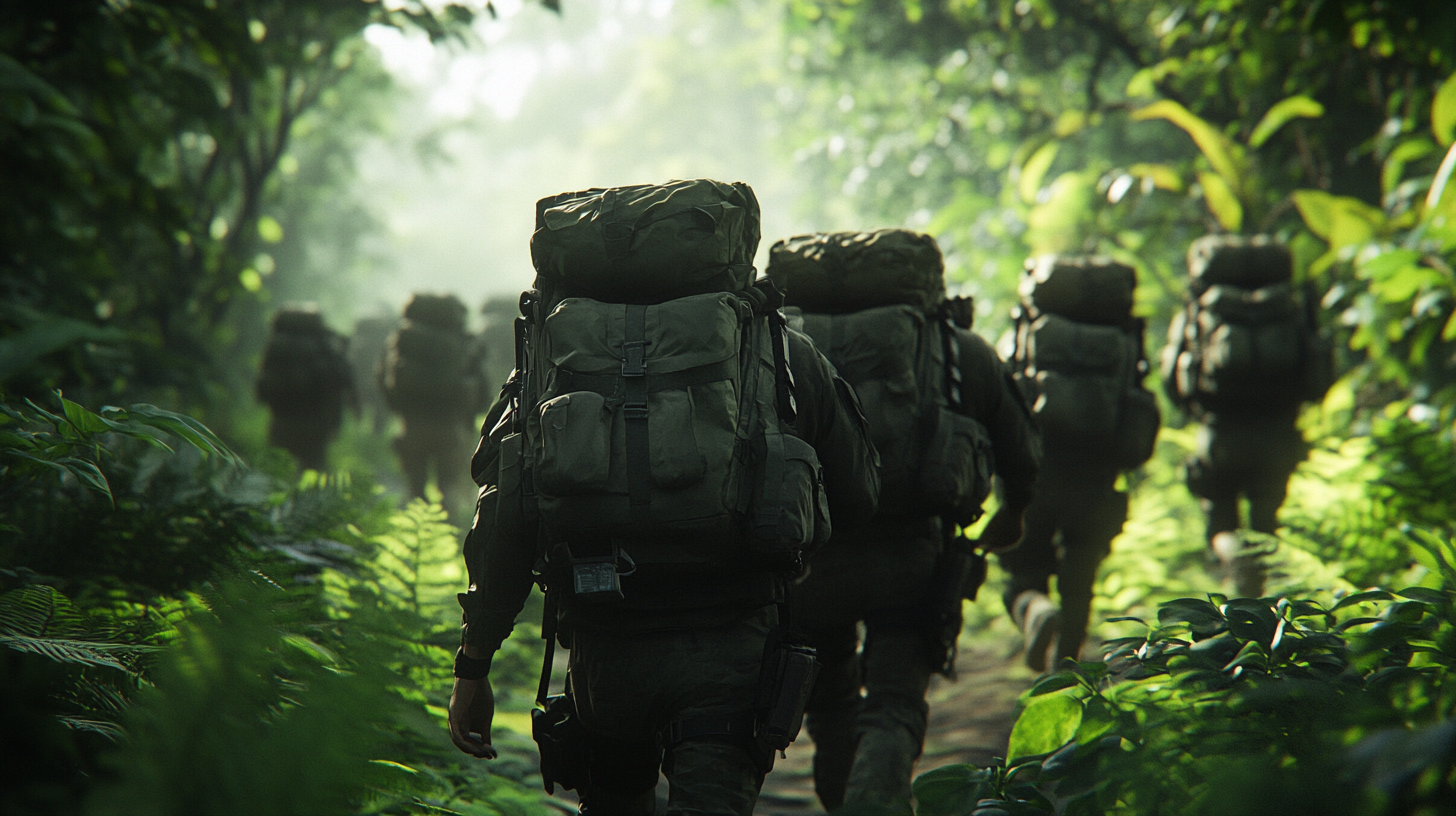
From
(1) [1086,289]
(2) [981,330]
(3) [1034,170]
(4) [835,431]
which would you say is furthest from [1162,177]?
(4) [835,431]

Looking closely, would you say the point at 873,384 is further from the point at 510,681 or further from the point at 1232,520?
the point at 1232,520

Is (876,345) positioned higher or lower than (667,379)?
higher

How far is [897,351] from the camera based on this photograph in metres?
3.64

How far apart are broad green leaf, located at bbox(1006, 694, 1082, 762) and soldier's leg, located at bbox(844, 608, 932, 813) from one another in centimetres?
77

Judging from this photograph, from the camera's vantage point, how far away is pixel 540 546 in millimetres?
2641

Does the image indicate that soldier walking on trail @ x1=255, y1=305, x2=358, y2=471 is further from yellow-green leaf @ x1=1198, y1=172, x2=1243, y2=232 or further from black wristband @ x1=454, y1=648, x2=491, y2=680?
yellow-green leaf @ x1=1198, y1=172, x2=1243, y2=232

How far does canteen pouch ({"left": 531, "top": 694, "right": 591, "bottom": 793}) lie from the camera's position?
2832 mm

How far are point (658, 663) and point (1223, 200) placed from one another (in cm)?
926

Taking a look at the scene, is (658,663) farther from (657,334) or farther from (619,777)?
(657,334)

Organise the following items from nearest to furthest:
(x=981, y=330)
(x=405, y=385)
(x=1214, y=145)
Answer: (x=405, y=385), (x=1214, y=145), (x=981, y=330)

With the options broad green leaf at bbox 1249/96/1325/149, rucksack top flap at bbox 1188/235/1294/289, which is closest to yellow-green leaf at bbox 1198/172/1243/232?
broad green leaf at bbox 1249/96/1325/149

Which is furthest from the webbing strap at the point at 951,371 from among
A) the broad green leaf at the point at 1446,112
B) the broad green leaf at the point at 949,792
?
the broad green leaf at the point at 1446,112

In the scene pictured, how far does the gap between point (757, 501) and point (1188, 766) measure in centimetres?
112

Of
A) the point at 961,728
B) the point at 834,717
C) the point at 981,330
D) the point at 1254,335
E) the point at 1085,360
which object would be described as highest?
the point at 981,330
